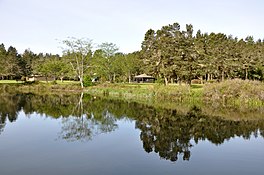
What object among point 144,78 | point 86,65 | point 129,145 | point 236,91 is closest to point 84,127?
point 129,145

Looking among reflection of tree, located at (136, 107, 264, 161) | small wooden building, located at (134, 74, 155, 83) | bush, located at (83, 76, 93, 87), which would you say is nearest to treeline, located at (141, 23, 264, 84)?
small wooden building, located at (134, 74, 155, 83)

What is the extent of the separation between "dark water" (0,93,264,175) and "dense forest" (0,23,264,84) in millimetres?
24396

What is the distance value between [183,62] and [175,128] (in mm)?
27932

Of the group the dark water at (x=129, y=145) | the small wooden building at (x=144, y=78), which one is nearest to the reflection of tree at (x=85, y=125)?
the dark water at (x=129, y=145)

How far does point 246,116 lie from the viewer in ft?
73.0

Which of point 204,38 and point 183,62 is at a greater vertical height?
point 204,38

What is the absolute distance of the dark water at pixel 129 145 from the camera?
10.1m

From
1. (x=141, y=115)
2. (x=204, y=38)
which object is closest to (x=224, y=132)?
(x=141, y=115)

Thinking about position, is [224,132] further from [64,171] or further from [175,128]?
[64,171]

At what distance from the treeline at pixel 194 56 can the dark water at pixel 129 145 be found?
23.7 m

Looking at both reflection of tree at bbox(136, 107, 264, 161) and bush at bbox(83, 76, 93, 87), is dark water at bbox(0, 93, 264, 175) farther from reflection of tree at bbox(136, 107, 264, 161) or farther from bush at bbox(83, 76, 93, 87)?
bush at bbox(83, 76, 93, 87)

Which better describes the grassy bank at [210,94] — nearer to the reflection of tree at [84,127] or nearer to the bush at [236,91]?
the bush at [236,91]

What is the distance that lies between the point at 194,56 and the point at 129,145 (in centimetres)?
3678

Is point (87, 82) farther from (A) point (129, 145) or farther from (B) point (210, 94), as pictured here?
(A) point (129, 145)
